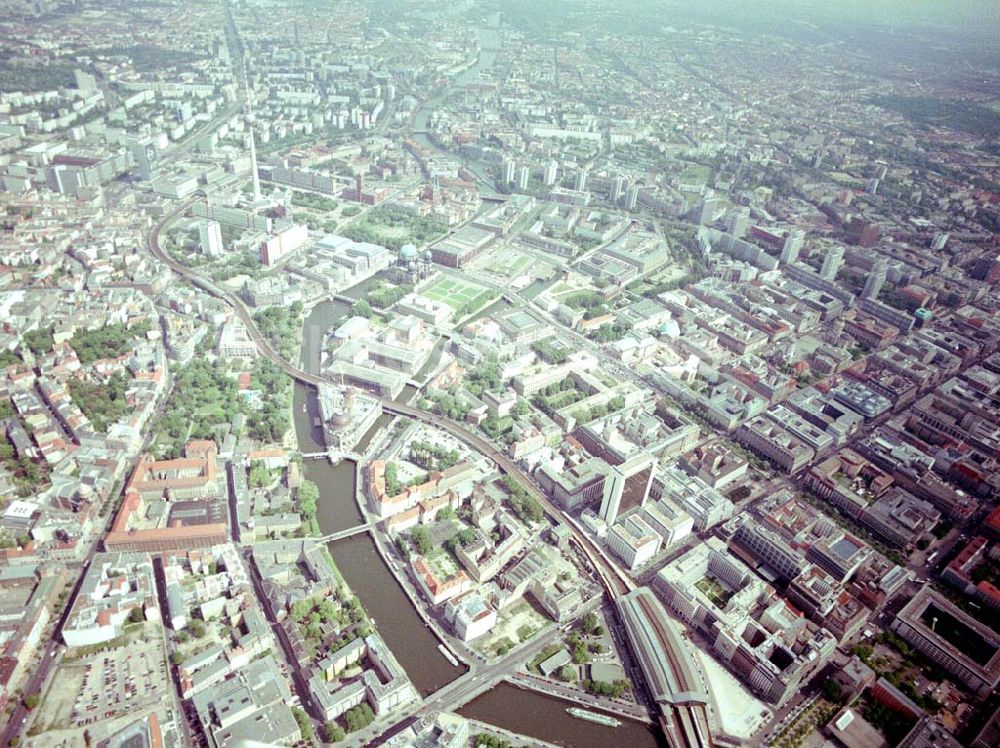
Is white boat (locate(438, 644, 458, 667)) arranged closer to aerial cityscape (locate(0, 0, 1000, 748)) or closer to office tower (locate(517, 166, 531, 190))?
aerial cityscape (locate(0, 0, 1000, 748))

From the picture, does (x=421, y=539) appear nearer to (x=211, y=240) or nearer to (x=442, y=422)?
(x=442, y=422)

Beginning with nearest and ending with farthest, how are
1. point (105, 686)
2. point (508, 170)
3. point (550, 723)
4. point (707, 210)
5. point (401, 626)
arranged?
point (105, 686) → point (550, 723) → point (401, 626) → point (707, 210) → point (508, 170)

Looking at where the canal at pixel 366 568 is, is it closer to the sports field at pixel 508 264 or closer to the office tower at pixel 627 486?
the office tower at pixel 627 486

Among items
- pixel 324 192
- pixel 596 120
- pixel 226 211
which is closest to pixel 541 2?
pixel 596 120

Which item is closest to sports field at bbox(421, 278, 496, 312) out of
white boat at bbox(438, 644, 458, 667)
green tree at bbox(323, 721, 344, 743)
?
white boat at bbox(438, 644, 458, 667)

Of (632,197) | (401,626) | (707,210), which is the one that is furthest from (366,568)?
(632,197)

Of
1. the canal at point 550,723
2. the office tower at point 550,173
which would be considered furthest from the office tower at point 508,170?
the canal at point 550,723
